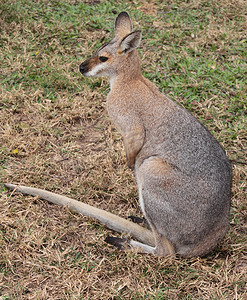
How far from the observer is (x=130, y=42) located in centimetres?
396

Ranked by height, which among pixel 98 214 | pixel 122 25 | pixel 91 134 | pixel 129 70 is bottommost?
pixel 91 134

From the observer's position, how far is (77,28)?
6.68m

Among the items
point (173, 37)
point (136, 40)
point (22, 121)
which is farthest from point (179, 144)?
point (173, 37)

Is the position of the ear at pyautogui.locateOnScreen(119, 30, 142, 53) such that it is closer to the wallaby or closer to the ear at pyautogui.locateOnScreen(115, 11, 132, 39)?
the wallaby

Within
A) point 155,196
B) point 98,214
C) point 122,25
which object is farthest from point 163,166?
point 122,25

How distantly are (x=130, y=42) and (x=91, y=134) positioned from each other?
1586mm

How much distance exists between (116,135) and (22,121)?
1184 millimetres

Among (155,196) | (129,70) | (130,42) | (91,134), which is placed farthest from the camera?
(91,134)

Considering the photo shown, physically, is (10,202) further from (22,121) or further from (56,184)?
(22,121)

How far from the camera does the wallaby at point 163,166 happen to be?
3.46 m

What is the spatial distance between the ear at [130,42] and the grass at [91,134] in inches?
51.7

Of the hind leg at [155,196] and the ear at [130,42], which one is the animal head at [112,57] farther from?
the hind leg at [155,196]

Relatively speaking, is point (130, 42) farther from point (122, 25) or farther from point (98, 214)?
point (98, 214)

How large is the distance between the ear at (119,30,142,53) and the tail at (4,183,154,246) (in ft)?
4.98
